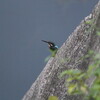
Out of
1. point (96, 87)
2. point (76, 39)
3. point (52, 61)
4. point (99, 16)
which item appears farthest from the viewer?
point (52, 61)

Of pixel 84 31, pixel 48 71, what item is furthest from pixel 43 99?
pixel 84 31

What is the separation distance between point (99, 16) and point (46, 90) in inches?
38.5

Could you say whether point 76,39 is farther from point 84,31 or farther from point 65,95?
point 65,95

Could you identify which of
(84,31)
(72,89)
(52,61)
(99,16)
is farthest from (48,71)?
(72,89)

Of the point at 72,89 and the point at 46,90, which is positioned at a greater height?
the point at 46,90

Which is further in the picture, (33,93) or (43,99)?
(33,93)

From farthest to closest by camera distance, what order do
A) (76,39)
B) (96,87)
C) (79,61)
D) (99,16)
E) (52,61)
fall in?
(52,61) → (76,39) → (79,61) → (99,16) → (96,87)

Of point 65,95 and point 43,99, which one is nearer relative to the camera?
point 65,95

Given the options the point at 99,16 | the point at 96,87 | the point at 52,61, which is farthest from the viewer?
the point at 52,61

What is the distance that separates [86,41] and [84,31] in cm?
17

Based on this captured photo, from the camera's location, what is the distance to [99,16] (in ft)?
8.66

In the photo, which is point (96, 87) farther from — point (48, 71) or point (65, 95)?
point (48, 71)

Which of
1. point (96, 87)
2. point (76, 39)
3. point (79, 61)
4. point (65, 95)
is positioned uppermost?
point (76, 39)

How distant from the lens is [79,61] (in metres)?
3.01
